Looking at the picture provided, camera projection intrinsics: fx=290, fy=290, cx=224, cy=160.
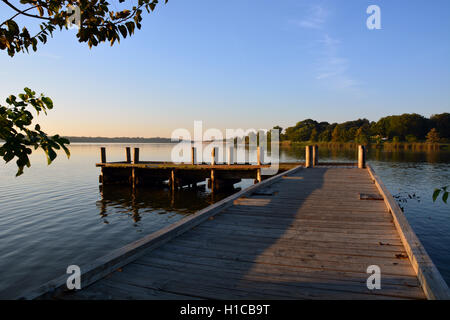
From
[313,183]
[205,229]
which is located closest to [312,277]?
[205,229]

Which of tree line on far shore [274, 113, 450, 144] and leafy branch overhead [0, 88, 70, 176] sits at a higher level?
tree line on far shore [274, 113, 450, 144]

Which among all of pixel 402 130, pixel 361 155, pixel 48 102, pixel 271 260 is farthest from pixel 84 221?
pixel 402 130

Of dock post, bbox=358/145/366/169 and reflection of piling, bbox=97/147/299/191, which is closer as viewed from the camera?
dock post, bbox=358/145/366/169

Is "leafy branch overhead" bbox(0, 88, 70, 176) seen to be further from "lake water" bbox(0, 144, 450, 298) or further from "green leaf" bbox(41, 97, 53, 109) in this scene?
"lake water" bbox(0, 144, 450, 298)

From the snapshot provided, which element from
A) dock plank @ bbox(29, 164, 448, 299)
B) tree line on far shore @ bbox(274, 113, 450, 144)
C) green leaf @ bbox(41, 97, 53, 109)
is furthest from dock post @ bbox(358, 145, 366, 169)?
tree line on far shore @ bbox(274, 113, 450, 144)

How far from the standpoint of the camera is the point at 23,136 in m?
1.94

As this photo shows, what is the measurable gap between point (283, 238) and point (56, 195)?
18703 millimetres

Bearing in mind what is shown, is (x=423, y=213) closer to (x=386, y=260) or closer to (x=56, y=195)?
(x=386, y=260)

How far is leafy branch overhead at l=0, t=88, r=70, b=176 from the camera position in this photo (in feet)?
6.07

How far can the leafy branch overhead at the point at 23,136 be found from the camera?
1.85 metres

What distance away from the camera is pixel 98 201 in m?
17.6

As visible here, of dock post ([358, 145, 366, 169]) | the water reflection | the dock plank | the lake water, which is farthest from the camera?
dock post ([358, 145, 366, 169])

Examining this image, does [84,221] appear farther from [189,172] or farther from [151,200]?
[189,172]

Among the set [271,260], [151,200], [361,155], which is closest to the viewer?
[271,260]
